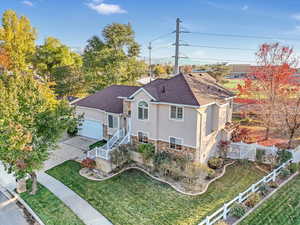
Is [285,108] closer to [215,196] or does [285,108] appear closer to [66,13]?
[215,196]

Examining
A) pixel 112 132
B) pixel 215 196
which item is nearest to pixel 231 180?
pixel 215 196

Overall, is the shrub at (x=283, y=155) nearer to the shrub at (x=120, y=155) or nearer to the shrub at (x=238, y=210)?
the shrub at (x=238, y=210)

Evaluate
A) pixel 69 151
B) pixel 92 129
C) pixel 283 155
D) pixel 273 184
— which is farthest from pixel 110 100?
pixel 283 155

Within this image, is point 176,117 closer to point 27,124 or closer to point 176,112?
point 176,112

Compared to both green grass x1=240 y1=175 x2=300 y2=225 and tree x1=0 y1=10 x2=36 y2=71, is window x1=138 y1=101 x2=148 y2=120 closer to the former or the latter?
green grass x1=240 y1=175 x2=300 y2=225

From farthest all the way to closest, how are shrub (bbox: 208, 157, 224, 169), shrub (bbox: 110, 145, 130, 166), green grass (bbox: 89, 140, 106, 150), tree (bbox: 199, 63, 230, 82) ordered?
Answer: 1. tree (bbox: 199, 63, 230, 82)
2. green grass (bbox: 89, 140, 106, 150)
3. shrub (bbox: 208, 157, 224, 169)
4. shrub (bbox: 110, 145, 130, 166)

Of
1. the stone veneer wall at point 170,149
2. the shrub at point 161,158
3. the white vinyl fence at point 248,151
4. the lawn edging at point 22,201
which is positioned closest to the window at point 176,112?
the stone veneer wall at point 170,149

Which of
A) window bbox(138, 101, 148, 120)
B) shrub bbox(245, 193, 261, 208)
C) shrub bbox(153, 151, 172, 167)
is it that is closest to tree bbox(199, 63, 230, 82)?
window bbox(138, 101, 148, 120)
